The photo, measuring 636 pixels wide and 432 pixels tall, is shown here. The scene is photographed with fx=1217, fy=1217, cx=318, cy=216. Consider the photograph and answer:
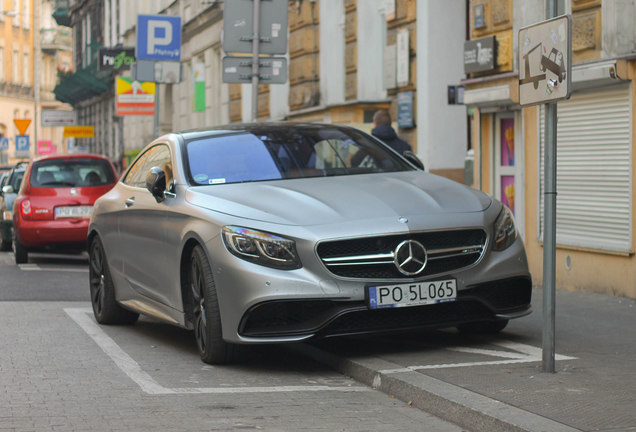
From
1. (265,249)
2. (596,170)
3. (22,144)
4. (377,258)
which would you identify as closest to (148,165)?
(265,249)

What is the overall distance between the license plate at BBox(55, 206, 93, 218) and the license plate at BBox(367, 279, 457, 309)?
1079cm

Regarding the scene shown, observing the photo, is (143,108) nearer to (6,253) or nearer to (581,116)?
(6,253)

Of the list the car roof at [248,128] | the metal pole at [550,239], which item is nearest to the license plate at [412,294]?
the metal pole at [550,239]

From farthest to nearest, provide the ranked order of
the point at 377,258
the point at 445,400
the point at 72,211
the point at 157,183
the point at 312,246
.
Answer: the point at 72,211 → the point at 157,183 → the point at 377,258 → the point at 312,246 → the point at 445,400

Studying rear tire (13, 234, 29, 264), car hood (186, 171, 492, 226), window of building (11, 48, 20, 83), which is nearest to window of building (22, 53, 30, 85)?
window of building (11, 48, 20, 83)

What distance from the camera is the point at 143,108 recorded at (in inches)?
955

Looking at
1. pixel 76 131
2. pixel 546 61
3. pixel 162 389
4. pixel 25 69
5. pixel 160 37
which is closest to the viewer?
pixel 546 61

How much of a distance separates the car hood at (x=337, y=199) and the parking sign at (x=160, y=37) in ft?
43.9

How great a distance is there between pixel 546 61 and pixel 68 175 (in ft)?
39.1

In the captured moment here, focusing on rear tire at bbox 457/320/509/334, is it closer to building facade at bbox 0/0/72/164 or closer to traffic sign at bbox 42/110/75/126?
traffic sign at bbox 42/110/75/126

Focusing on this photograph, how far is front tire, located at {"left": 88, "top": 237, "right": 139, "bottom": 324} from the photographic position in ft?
32.1

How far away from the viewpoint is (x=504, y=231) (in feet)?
25.0

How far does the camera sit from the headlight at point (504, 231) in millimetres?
7535

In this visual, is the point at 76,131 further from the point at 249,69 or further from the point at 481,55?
the point at 481,55
